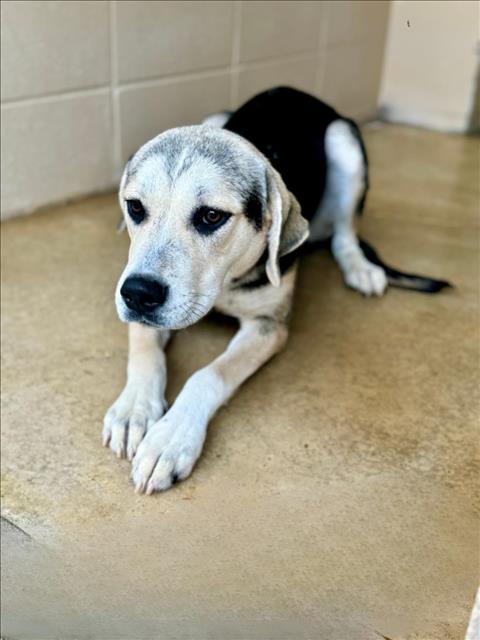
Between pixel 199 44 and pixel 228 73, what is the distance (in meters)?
0.27

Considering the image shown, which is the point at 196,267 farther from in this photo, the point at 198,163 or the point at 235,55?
the point at 235,55

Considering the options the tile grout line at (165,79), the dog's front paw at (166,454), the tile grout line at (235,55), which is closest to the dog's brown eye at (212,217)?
the dog's front paw at (166,454)

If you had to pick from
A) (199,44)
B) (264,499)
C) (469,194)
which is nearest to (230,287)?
(264,499)

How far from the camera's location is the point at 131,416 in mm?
2088

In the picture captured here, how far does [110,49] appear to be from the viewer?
3.46 meters

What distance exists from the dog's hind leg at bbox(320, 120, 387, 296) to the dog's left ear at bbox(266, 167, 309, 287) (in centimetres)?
71

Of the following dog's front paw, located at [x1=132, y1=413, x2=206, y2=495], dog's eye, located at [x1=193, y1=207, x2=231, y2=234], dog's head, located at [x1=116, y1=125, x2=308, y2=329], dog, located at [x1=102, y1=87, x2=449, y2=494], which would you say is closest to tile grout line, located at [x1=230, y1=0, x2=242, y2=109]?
dog, located at [x1=102, y1=87, x2=449, y2=494]

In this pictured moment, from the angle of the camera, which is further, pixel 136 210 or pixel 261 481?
pixel 136 210

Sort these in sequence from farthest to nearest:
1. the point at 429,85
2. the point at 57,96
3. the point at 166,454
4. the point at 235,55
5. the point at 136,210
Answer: the point at 429,85
the point at 235,55
the point at 57,96
the point at 136,210
the point at 166,454

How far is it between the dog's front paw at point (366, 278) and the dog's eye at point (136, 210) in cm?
111

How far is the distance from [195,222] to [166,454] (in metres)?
0.61

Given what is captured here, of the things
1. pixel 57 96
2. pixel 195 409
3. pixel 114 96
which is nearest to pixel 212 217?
pixel 195 409

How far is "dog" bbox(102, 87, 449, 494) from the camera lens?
1992 millimetres

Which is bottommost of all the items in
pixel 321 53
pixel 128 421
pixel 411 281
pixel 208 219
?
pixel 411 281
